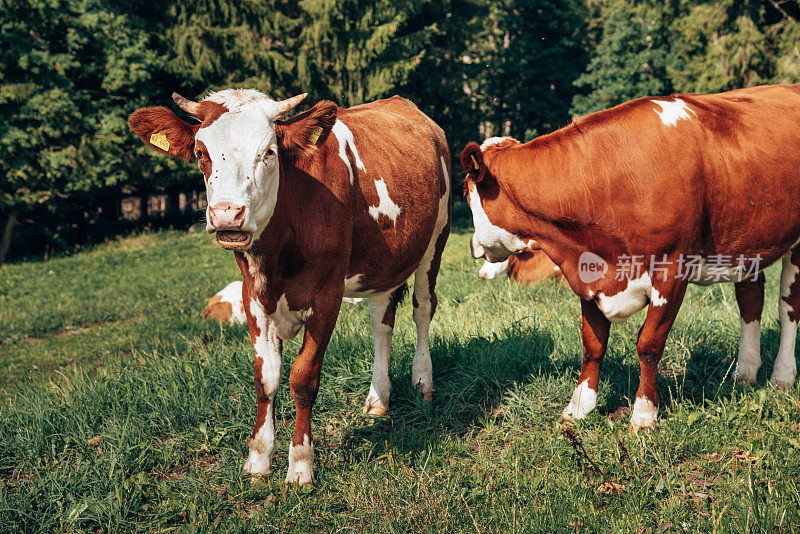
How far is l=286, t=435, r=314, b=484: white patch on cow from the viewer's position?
11.7ft

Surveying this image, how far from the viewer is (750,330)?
4715 mm

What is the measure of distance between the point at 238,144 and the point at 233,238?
46 centimetres

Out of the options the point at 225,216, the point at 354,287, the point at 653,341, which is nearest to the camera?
the point at 225,216

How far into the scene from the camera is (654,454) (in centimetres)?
361

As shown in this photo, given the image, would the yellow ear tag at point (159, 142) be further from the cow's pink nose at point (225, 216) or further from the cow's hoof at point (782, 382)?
the cow's hoof at point (782, 382)

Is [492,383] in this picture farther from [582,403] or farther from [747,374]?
[747,374]

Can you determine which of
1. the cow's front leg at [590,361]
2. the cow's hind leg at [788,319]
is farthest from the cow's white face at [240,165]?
the cow's hind leg at [788,319]

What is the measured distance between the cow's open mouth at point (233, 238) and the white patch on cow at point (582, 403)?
98.6 inches

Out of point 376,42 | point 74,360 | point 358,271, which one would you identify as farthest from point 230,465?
point 376,42

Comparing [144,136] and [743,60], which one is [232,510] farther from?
[743,60]

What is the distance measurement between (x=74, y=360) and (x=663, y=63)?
2510 cm

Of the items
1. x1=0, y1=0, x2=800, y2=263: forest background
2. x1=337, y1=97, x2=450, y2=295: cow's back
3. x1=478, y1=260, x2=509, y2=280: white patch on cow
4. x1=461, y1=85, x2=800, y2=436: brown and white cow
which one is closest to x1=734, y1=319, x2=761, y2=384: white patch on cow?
x1=461, y1=85, x2=800, y2=436: brown and white cow

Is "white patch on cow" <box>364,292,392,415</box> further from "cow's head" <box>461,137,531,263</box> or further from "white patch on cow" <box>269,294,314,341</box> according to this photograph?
"white patch on cow" <box>269,294,314,341</box>

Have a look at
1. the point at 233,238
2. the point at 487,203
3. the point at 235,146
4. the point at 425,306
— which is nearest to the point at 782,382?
the point at 487,203
